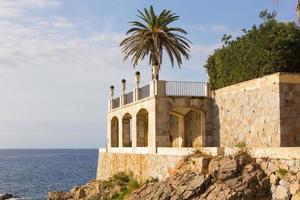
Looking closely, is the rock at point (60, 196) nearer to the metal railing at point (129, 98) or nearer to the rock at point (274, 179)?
the metal railing at point (129, 98)

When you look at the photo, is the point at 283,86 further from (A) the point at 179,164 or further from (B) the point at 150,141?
(B) the point at 150,141

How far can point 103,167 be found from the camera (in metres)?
41.2

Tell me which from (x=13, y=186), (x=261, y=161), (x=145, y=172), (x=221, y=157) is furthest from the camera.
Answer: (x=13, y=186)

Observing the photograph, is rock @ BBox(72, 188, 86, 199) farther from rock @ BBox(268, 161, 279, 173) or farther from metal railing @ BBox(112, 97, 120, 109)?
rock @ BBox(268, 161, 279, 173)

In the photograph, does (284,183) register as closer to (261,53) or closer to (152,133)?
(261,53)

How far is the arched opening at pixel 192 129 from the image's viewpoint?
32.3 m

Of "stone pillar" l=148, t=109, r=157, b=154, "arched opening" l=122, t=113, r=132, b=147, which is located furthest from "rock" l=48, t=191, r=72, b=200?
"stone pillar" l=148, t=109, r=157, b=154

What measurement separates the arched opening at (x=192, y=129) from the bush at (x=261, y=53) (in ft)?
8.24

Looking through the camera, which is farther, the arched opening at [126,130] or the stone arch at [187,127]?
the arched opening at [126,130]

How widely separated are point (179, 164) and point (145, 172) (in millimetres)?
5513

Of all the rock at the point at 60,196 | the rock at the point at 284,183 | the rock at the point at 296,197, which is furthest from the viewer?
the rock at the point at 60,196

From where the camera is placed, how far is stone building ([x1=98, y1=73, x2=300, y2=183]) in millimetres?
24719

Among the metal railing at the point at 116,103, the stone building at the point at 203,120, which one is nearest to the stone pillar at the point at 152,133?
the stone building at the point at 203,120

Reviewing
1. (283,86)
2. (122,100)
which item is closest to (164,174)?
(283,86)
